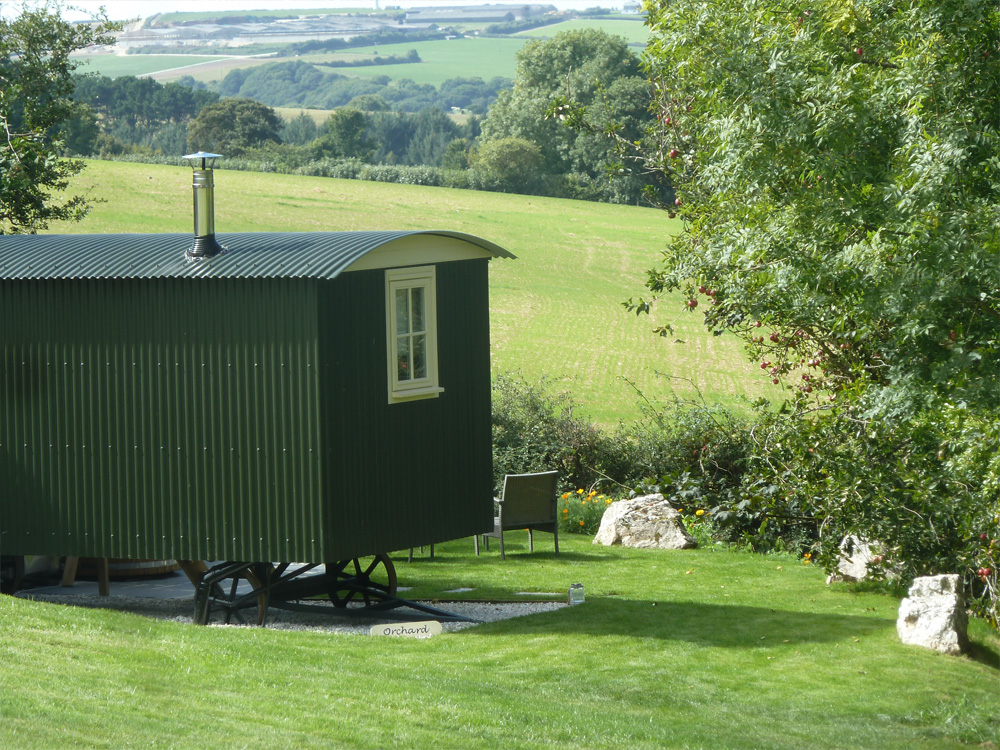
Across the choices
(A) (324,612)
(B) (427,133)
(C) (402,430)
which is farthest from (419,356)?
(B) (427,133)

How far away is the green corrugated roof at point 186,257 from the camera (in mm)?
8367

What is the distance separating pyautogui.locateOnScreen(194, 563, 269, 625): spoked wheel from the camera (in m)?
8.75

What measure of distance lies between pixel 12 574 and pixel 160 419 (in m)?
2.35

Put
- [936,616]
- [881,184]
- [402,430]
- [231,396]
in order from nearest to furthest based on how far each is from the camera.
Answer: [881,184] < [936,616] < [231,396] < [402,430]

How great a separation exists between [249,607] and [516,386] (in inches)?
275

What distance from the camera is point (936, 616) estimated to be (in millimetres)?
8227

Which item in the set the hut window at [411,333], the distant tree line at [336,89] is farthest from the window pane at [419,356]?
the distant tree line at [336,89]

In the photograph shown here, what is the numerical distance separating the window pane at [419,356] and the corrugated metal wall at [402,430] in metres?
0.19

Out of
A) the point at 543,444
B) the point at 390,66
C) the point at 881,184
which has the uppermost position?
the point at 390,66

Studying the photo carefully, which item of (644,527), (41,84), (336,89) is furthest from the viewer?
(336,89)

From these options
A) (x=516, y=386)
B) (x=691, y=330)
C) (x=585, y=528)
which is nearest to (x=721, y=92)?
(x=585, y=528)

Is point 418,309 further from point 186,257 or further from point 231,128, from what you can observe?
point 231,128

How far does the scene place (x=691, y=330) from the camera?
34906 mm

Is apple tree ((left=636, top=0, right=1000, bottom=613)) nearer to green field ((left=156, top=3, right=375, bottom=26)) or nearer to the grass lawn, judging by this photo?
the grass lawn
